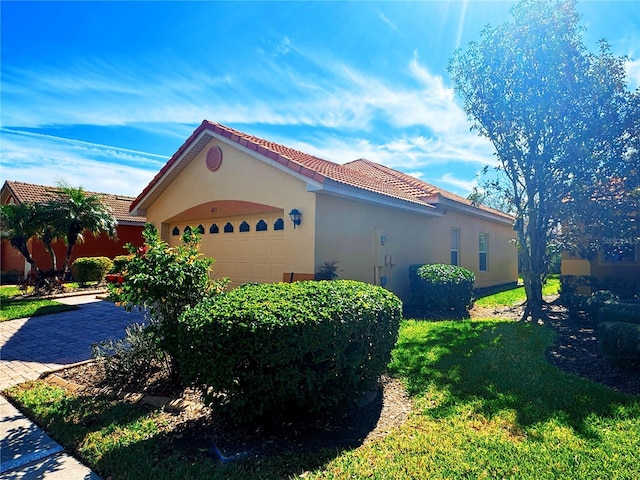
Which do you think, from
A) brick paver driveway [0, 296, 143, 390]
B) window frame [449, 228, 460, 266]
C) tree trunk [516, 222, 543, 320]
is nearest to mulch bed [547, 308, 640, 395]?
tree trunk [516, 222, 543, 320]

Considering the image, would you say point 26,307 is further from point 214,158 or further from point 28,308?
point 214,158

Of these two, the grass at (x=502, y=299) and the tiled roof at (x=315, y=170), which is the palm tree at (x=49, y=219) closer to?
the tiled roof at (x=315, y=170)

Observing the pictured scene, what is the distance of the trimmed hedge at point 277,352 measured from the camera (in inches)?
133

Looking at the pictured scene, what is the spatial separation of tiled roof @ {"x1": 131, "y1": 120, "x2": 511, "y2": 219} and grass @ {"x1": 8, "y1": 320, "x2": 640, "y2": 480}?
5.19 metres

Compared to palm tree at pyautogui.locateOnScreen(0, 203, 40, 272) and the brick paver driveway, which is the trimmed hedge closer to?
the brick paver driveway

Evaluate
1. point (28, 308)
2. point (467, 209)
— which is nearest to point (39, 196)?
point (28, 308)

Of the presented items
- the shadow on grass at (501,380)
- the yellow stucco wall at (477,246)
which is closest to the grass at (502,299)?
the yellow stucco wall at (477,246)

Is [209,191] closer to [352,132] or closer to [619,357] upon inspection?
[352,132]

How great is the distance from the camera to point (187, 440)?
3.59 meters

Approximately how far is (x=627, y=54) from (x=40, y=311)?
675 inches

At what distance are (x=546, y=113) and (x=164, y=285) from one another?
32.2 feet

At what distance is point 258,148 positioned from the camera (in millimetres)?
9555

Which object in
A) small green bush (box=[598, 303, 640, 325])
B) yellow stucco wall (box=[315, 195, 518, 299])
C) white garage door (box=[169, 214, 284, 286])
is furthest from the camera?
white garage door (box=[169, 214, 284, 286])

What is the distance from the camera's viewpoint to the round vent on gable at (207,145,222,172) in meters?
11.4
